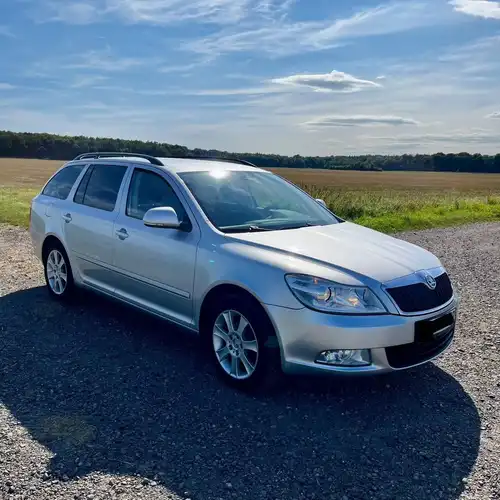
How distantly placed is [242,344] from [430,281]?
4.88 feet

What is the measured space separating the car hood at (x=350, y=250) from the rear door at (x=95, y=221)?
1730 millimetres

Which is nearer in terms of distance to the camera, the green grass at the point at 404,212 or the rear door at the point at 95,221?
the rear door at the point at 95,221


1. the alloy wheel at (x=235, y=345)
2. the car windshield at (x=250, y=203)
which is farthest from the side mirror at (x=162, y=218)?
the alloy wheel at (x=235, y=345)

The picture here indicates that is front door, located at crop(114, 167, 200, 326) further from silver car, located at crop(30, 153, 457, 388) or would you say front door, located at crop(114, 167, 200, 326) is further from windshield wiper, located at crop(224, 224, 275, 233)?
windshield wiper, located at crop(224, 224, 275, 233)

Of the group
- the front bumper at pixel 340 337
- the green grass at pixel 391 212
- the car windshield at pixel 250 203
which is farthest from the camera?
the green grass at pixel 391 212

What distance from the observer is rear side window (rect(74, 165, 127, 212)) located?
5.58 m

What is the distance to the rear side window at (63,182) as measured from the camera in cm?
640

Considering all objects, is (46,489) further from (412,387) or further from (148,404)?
(412,387)

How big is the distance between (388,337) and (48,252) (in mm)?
4488

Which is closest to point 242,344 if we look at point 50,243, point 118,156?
point 118,156

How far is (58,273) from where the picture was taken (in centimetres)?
645

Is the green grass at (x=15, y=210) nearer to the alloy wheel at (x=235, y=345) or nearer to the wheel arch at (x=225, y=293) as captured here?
the wheel arch at (x=225, y=293)

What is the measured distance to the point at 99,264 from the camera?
221 inches

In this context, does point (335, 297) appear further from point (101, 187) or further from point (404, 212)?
point (404, 212)
